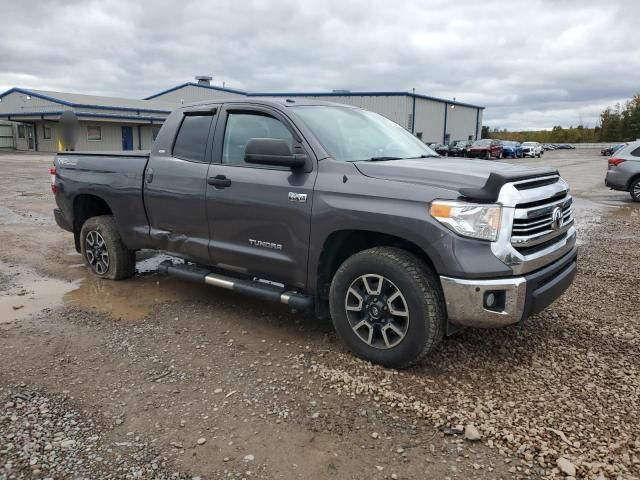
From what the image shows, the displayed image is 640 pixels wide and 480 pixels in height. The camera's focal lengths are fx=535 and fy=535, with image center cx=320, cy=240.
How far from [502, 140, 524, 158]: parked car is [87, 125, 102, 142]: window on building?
3077 cm

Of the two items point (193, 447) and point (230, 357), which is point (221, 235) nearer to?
Answer: point (230, 357)

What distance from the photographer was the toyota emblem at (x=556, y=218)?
3.79 metres

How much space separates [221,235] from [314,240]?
1.05 meters

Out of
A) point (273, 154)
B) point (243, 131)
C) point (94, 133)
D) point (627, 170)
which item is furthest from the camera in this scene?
point (94, 133)

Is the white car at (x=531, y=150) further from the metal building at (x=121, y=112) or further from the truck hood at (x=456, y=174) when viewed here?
the truck hood at (x=456, y=174)

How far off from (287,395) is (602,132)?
105 m

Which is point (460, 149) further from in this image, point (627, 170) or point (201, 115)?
point (201, 115)

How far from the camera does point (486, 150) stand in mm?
38375

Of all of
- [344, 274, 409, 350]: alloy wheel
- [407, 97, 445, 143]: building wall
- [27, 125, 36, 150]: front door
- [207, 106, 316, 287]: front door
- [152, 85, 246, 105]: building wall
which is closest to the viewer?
[344, 274, 409, 350]: alloy wheel

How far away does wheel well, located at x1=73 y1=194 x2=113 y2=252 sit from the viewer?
611 cm

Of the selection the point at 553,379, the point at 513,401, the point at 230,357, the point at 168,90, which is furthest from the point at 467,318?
the point at 168,90

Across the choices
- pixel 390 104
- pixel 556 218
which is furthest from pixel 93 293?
pixel 390 104

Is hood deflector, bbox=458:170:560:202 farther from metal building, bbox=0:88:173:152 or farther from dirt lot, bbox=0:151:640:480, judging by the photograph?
metal building, bbox=0:88:173:152

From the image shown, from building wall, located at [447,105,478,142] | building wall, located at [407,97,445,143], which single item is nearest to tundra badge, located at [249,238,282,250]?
building wall, located at [407,97,445,143]
